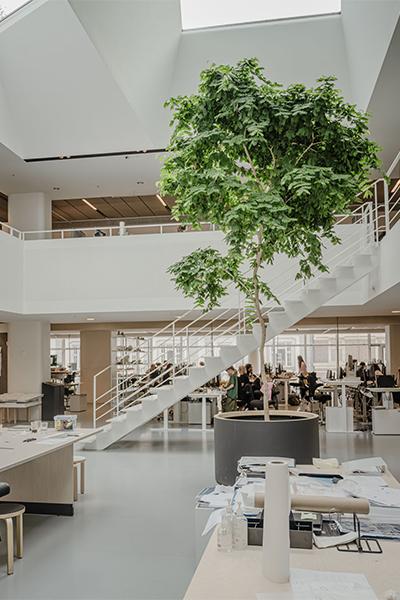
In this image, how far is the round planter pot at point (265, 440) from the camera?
18.8ft

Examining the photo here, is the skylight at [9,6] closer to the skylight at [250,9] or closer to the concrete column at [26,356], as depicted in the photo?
the skylight at [250,9]

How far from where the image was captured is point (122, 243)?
12617 mm

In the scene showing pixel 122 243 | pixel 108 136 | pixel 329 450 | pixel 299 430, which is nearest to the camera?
pixel 299 430

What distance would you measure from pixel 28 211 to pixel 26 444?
1034cm

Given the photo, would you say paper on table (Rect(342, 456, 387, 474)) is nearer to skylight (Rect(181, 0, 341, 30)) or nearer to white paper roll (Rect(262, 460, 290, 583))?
white paper roll (Rect(262, 460, 290, 583))

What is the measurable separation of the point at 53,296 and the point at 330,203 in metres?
8.61

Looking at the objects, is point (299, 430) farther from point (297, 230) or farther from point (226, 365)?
point (226, 365)

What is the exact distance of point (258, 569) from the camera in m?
2.18

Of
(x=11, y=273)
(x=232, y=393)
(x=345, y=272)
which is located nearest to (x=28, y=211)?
(x=11, y=273)

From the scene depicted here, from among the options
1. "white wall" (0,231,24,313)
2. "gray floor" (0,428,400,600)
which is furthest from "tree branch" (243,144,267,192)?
"white wall" (0,231,24,313)

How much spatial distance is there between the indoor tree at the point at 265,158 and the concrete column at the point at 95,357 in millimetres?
14360

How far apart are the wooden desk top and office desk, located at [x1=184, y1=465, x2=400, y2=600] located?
2590mm

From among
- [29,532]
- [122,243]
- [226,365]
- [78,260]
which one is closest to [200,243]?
[122,243]

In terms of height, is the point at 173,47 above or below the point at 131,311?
above
